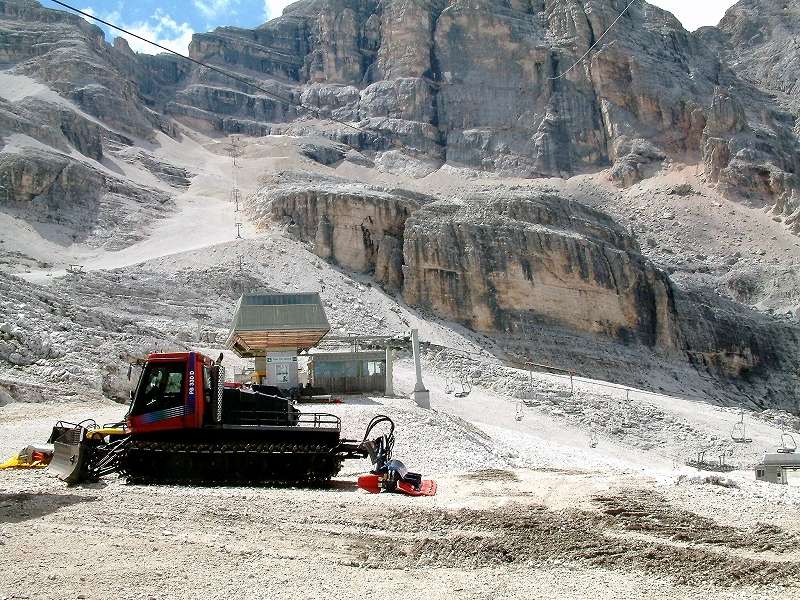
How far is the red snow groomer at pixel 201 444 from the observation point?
12.1 m

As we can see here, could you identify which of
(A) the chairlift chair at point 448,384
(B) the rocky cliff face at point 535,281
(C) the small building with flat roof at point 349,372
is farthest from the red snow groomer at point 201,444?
(B) the rocky cliff face at point 535,281

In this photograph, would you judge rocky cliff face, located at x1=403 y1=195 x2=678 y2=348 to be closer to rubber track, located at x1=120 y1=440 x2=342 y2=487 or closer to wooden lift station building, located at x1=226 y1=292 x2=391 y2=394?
wooden lift station building, located at x1=226 y1=292 x2=391 y2=394

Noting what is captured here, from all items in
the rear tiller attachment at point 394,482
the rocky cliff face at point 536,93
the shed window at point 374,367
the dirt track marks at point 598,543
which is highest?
→ the rocky cliff face at point 536,93

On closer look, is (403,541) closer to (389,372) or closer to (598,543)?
(598,543)

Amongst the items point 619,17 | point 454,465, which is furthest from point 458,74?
point 454,465

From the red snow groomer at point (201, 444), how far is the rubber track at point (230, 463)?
16 millimetres

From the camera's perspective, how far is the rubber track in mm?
12109

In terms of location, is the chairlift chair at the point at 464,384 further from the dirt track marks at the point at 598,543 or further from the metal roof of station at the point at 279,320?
the dirt track marks at the point at 598,543

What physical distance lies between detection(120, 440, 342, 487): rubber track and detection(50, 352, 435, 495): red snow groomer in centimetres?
2

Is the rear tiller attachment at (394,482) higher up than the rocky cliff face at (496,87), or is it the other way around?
the rocky cliff face at (496,87)

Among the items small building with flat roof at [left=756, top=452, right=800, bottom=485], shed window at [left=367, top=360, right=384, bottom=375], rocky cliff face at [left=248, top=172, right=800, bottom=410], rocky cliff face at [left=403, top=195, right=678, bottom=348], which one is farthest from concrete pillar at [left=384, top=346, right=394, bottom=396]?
rocky cliff face at [left=403, top=195, right=678, bottom=348]

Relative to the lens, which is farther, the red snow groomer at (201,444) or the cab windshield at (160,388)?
the cab windshield at (160,388)

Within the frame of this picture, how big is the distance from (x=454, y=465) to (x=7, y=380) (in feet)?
48.9

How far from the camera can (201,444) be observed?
12.3m
